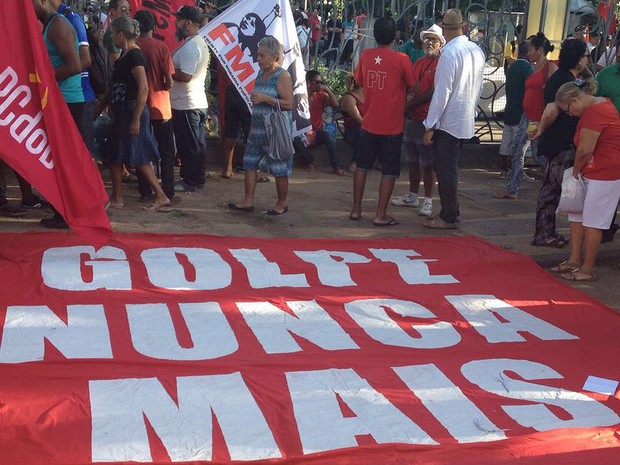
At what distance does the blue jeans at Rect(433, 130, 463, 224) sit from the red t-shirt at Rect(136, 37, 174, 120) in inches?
99.7

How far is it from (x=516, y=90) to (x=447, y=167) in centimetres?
275

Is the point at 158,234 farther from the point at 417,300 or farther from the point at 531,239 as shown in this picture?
the point at 531,239

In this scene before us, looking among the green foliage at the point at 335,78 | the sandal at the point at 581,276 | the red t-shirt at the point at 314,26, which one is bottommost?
the sandal at the point at 581,276

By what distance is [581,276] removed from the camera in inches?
272

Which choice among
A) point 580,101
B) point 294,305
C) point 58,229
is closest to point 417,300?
point 294,305

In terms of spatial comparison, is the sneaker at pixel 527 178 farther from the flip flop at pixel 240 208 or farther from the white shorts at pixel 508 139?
the flip flop at pixel 240 208

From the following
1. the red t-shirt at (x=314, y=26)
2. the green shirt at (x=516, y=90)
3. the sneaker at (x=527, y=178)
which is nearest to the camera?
the green shirt at (x=516, y=90)

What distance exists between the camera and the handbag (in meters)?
7.70

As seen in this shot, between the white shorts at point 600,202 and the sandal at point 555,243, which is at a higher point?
the white shorts at point 600,202

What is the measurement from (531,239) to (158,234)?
3399 millimetres

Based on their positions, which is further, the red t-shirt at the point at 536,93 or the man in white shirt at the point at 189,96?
the red t-shirt at the point at 536,93

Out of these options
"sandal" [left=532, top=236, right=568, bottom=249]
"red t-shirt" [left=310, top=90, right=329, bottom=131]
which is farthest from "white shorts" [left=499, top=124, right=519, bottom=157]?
"sandal" [left=532, top=236, right=568, bottom=249]

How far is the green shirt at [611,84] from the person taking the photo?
25.7 ft

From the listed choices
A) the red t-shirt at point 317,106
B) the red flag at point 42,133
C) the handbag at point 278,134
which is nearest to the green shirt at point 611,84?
the handbag at point 278,134
